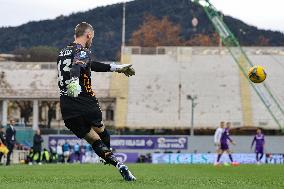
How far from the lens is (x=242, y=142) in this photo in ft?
168

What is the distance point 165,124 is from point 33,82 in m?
17.4

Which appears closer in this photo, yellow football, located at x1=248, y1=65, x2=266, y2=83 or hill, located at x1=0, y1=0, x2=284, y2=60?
yellow football, located at x1=248, y1=65, x2=266, y2=83

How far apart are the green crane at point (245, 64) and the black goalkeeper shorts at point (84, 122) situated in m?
A: 54.7

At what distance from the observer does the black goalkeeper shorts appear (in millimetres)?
10727

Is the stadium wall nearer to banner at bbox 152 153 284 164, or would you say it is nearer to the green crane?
the green crane

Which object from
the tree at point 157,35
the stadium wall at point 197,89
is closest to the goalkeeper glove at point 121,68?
the stadium wall at point 197,89

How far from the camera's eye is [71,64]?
34.8ft

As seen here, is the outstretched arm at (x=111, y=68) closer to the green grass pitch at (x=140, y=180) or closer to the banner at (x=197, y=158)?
the green grass pitch at (x=140, y=180)

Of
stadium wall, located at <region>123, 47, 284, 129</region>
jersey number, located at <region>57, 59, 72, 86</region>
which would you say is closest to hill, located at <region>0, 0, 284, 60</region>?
stadium wall, located at <region>123, 47, 284, 129</region>

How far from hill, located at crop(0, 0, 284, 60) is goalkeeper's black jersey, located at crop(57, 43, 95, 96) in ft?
446

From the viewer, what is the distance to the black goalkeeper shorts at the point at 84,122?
1073 cm

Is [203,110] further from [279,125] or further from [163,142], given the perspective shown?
[163,142]

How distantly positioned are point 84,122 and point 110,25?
557 ft

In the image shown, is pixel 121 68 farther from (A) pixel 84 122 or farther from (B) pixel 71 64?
(A) pixel 84 122
